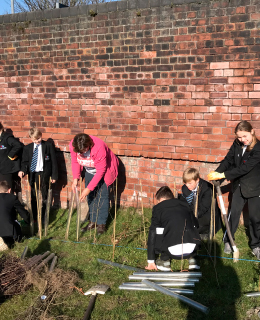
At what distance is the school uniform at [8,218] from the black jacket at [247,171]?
3067 millimetres

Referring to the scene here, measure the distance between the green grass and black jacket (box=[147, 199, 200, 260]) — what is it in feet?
1.29

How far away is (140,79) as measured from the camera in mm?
5223

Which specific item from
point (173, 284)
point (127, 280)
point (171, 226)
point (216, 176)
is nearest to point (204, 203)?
point (216, 176)

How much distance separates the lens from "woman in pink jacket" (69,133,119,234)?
192 inches

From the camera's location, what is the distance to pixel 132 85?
5305 millimetres

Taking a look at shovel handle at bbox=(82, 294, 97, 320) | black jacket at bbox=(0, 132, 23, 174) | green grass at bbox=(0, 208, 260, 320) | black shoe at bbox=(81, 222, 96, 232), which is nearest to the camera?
shovel handle at bbox=(82, 294, 97, 320)

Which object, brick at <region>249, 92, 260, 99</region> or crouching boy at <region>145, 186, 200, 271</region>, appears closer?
crouching boy at <region>145, 186, 200, 271</region>

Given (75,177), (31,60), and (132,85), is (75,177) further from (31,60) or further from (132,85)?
(31,60)

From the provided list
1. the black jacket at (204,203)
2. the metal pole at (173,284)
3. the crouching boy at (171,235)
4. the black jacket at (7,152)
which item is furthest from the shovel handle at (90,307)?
the black jacket at (7,152)

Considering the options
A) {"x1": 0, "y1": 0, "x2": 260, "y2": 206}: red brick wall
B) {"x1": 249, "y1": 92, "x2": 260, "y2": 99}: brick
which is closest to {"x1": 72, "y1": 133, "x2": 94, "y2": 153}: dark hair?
{"x1": 0, "y1": 0, "x2": 260, "y2": 206}: red brick wall

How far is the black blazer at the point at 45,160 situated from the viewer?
5641 mm

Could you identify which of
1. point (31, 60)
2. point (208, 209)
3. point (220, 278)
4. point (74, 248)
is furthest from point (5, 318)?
point (31, 60)

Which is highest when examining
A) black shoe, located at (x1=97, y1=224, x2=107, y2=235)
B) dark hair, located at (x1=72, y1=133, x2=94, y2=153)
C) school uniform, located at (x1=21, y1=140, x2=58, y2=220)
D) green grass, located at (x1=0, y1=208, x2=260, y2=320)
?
dark hair, located at (x1=72, y1=133, x2=94, y2=153)

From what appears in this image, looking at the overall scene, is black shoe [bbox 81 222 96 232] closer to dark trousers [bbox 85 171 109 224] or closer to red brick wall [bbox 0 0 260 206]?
dark trousers [bbox 85 171 109 224]
